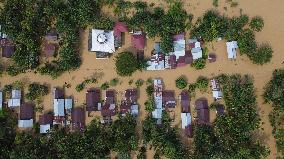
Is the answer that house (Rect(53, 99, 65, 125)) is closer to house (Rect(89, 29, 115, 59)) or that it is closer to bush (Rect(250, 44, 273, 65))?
house (Rect(89, 29, 115, 59))

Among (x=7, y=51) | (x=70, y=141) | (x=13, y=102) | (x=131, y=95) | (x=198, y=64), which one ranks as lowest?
(x=70, y=141)

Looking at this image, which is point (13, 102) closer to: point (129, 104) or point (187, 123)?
point (129, 104)

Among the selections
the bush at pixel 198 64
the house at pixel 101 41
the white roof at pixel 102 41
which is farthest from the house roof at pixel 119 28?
the bush at pixel 198 64

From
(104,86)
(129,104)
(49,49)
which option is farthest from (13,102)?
(129,104)

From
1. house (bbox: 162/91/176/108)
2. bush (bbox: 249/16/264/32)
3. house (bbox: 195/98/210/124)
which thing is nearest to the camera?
house (bbox: 195/98/210/124)

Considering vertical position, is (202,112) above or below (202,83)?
below

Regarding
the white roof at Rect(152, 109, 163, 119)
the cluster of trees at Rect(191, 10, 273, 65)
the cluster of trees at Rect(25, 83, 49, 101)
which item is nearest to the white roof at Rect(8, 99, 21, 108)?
the cluster of trees at Rect(25, 83, 49, 101)
